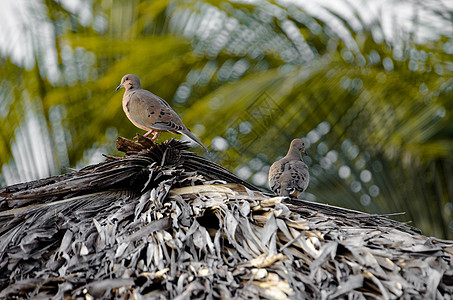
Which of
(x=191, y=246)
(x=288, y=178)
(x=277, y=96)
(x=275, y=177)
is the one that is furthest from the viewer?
(x=277, y=96)

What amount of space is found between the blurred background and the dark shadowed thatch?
4105 millimetres

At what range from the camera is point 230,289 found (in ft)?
7.75

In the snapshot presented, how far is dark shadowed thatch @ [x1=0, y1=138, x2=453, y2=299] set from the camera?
7.70 feet

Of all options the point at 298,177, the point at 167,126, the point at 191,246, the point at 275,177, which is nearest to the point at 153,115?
the point at 167,126

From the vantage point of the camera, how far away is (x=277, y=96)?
748cm

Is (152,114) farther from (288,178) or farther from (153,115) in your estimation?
(288,178)

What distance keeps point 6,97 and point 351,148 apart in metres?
5.07

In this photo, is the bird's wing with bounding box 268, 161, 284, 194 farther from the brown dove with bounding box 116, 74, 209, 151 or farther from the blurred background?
the blurred background

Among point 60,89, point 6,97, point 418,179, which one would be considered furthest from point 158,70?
point 418,179

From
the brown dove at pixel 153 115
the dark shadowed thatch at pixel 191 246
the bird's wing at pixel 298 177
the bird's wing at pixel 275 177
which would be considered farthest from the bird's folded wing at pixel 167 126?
the dark shadowed thatch at pixel 191 246

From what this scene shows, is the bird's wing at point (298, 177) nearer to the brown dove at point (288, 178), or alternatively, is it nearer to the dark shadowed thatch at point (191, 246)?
the brown dove at point (288, 178)

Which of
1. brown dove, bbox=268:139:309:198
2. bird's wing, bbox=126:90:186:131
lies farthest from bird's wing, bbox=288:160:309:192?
bird's wing, bbox=126:90:186:131

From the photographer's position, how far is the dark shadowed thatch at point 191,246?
7.70 ft

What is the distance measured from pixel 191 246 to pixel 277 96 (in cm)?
509
